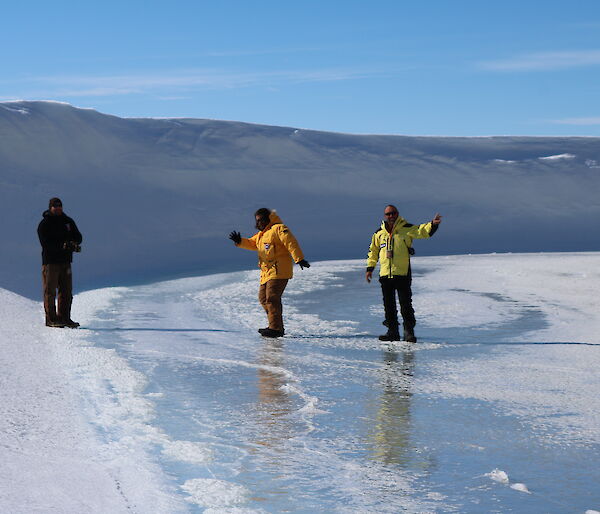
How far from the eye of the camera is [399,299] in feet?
25.7

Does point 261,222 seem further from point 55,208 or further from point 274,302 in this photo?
point 55,208

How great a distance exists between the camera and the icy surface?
342 centimetres

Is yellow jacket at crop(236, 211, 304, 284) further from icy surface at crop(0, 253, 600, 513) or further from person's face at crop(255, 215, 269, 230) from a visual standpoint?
icy surface at crop(0, 253, 600, 513)

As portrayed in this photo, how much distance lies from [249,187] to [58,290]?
2429cm

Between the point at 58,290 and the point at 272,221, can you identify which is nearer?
the point at 272,221

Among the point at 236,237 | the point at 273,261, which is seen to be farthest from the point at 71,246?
the point at 273,261

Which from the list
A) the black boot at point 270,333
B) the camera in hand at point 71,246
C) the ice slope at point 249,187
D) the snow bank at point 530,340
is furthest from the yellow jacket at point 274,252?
the ice slope at point 249,187

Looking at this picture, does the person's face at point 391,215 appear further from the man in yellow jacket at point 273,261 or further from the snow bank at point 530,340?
the snow bank at point 530,340

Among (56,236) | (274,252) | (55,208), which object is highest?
(55,208)

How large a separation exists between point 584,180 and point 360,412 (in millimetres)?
36158

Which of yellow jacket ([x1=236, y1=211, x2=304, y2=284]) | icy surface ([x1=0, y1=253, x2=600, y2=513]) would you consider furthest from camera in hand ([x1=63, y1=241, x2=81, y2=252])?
yellow jacket ([x1=236, y1=211, x2=304, y2=284])

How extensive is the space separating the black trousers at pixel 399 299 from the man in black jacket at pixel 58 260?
9.56 feet

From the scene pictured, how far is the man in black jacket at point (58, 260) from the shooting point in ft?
27.8

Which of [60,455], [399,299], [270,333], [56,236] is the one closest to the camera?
[60,455]
